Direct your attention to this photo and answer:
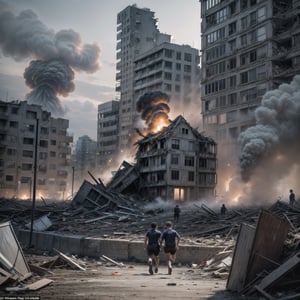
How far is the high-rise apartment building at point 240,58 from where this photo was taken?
2475 inches

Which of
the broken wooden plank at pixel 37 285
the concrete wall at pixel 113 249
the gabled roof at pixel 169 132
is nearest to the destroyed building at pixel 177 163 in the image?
the gabled roof at pixel 169 132

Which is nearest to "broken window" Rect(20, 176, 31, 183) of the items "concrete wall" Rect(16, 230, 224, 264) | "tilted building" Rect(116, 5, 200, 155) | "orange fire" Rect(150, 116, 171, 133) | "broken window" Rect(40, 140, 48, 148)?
"broken window" Rect(40, 140, 48, 148)

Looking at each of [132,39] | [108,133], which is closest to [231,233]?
[108,133]

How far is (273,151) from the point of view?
51.3 metres

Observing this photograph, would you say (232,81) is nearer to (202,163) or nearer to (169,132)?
(202,163)

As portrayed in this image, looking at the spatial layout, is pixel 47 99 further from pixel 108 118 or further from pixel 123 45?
pixel 123 45

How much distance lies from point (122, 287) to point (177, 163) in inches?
2001

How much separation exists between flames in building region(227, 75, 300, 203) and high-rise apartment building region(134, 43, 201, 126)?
52821mm

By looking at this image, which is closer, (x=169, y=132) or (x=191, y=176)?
(x=169, y=132)

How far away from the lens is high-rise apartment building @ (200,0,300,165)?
62.9 metres

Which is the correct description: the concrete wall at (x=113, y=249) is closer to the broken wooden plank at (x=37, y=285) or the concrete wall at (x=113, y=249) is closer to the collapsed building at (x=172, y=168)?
the broken wooden plank at (x=37, y=285)

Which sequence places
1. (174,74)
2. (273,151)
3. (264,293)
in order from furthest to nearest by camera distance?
(174,74), (273,151), (264,293)

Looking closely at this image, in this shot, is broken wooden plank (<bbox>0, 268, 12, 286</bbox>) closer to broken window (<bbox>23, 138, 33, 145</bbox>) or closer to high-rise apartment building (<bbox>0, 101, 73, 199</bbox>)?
high-rise apartment building (<bbox>0, 101, 73, 199</bbox>)

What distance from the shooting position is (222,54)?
240 feet
